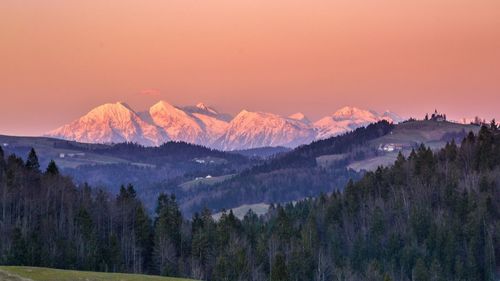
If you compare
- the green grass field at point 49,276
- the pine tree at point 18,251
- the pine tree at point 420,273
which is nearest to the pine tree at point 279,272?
the green grass field at point 49,276

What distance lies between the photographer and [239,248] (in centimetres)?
18388

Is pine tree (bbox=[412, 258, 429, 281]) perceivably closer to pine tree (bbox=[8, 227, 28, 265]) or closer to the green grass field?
the green grass field

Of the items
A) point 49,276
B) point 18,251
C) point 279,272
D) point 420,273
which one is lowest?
point 420,273

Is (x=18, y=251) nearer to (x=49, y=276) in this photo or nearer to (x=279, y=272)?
(x=49, y=276)

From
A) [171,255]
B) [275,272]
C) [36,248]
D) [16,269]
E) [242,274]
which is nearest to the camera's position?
[16,269]

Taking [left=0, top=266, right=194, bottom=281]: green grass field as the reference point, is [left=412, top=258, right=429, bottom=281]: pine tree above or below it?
below

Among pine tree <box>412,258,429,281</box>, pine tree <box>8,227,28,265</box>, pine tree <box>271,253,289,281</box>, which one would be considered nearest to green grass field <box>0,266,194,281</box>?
pine tree <box>271,253,289,281</box>

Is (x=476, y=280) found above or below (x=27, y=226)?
below

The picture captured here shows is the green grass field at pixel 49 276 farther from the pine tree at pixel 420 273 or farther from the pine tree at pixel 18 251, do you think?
the pine tree at pixel 420 273

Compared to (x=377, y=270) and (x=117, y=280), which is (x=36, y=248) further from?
(x=377, y=270)

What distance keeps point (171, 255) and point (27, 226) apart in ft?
119

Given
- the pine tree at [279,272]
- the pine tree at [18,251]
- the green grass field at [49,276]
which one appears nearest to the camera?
the green grass field at [49,276]

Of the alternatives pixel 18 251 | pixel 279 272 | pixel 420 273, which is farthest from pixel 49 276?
pixel 420 273

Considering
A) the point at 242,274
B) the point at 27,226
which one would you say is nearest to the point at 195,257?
the point at 242,274
